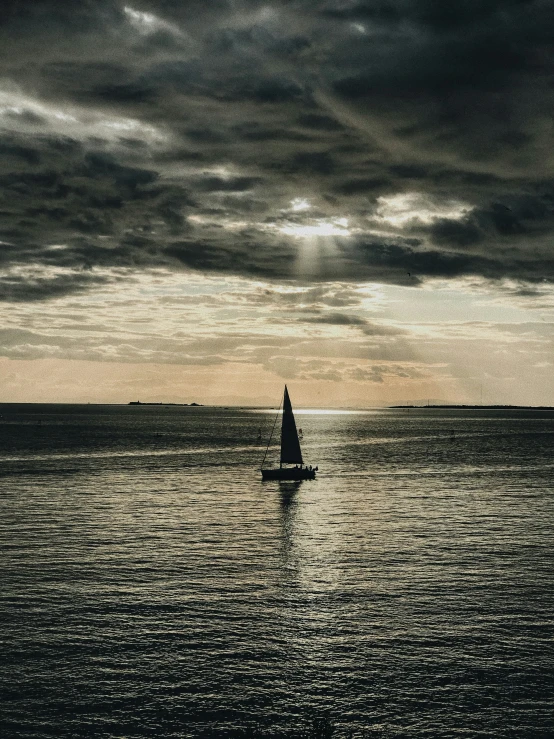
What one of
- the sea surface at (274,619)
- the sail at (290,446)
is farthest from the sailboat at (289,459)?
the sea surface at (274,619)

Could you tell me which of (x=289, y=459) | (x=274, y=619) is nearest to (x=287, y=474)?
(x=289, y=459)

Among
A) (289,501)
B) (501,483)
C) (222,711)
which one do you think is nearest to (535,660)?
(222,711)

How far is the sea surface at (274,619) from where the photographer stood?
110 feet

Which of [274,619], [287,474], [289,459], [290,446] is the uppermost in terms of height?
[290,446]

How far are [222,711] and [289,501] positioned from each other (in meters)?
67.5

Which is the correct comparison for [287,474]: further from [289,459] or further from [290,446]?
[290,446]

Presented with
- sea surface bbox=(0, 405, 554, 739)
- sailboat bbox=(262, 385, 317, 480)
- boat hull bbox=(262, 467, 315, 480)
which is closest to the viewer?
sea surface bbox=(0, 405, 554, 739)

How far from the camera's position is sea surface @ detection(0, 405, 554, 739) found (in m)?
33.5

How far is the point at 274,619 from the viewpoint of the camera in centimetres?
4588

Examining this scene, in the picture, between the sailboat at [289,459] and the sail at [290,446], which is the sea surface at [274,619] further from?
the sail at [290,446]

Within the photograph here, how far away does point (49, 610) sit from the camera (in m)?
46.8

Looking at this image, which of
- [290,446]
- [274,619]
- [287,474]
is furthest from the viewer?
[290,446]

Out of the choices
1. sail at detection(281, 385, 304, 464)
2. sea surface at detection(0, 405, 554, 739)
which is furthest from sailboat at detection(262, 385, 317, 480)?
sea surface at detection(0, 405, 554, 739)

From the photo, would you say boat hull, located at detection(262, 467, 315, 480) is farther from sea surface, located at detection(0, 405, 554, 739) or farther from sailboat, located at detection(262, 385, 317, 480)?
sea surface, located at detection(0, 405, 554, 739)
